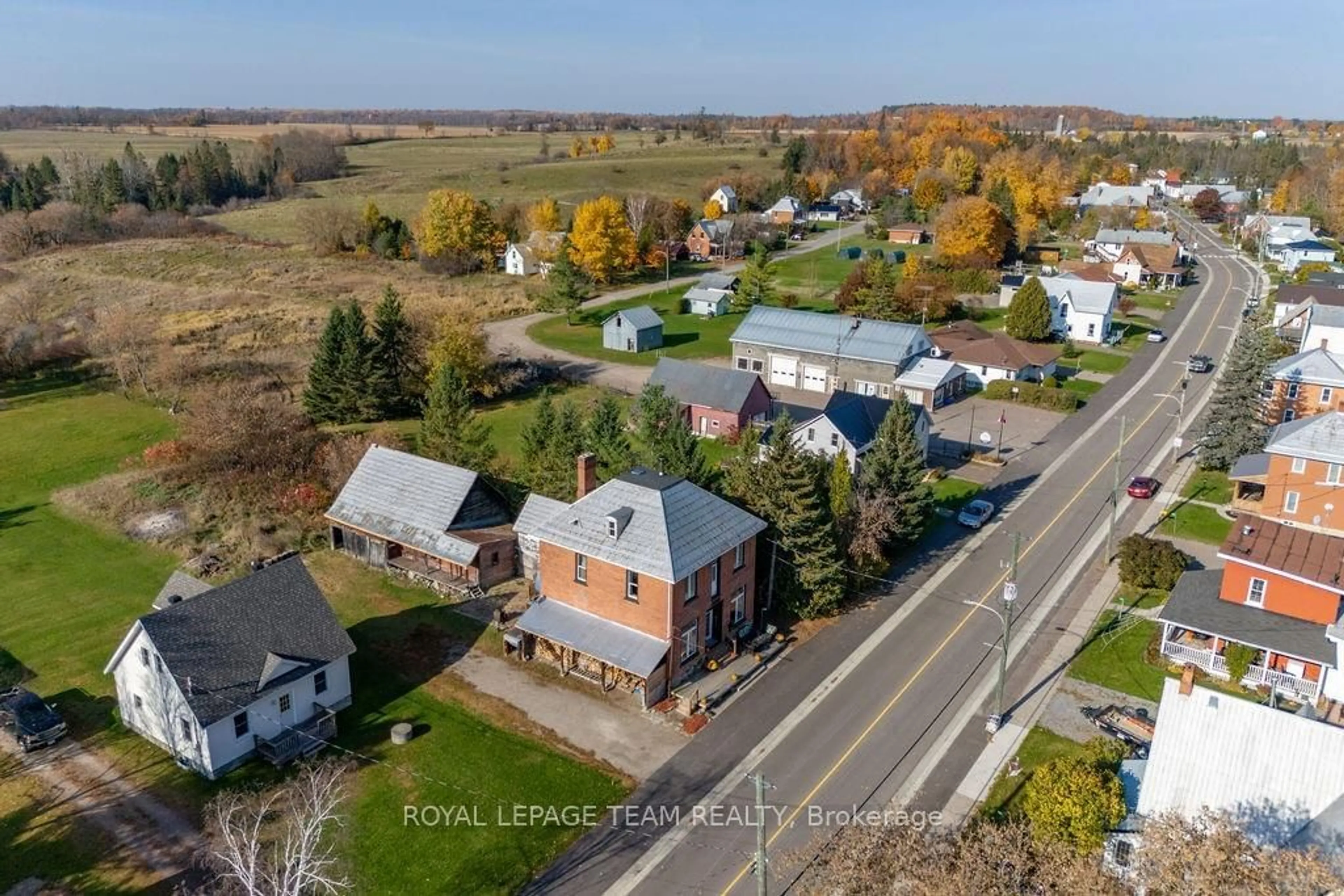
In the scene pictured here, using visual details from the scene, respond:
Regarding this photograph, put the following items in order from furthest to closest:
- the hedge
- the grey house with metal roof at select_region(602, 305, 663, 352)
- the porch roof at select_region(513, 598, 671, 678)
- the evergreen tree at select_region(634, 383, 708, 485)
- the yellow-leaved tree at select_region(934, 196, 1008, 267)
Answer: the yellow-leaved tree at select_region(934, 196, 1008, 267), the grey house with metal roof at select_region(602, 305, 663, 352), the hedge, the evergreen tree at select_region(634, 383, 708, 485), the porch roof at select_region(513, 598, 671, 678)

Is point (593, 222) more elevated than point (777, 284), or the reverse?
point (593, 222)

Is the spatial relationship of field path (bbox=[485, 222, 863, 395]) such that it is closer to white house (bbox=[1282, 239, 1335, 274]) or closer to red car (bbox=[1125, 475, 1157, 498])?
red car (bbox=[1125, 475, 1157, 498])

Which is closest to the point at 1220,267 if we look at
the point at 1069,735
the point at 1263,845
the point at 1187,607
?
the point at 1187,607

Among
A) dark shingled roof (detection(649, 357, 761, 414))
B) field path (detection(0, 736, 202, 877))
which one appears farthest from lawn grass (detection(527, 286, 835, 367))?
field path (detection(0, 736, 202, 877))

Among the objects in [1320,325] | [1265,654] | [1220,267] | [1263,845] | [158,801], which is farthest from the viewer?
[1220,267]

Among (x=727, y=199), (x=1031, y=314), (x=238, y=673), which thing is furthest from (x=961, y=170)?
(x=238, y=673)

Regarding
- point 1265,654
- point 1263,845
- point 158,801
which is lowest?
point 158,801

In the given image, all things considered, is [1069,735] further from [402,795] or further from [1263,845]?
[402,795]

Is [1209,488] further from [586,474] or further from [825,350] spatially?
[586,474]
